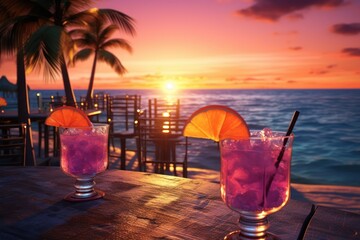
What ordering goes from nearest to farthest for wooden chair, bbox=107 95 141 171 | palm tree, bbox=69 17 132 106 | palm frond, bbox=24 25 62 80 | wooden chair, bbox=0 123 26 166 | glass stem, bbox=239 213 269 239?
glass stem, bbox=239 213 269 239 → wooden chair, bbox=0 123 26 166 → wooden chair, bbox=107 95 141 171 → palm frond, bbox=24 25 62 80 → palm tree, bbox=69 17 132 106

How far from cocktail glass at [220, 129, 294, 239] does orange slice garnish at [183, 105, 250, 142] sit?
0.05 metres

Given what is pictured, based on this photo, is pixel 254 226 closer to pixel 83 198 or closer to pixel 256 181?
pixel 256 181

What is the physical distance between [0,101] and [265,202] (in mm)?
A: 4241

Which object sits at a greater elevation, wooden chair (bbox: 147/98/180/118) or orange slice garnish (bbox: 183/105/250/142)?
orange slice garnish (bbox: 183/105/250/142)

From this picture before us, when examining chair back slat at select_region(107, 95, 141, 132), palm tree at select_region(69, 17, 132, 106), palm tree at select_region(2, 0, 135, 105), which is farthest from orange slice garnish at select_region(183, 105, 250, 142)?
palm tree at select_region(69, 17, 132, 106)

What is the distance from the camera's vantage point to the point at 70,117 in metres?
1.21

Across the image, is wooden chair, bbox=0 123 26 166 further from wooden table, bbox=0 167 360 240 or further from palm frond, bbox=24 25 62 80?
palm frond, bbox=24 25 62 80

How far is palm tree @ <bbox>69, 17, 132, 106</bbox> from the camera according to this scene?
1580 cm

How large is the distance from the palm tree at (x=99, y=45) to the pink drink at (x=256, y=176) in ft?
50.0

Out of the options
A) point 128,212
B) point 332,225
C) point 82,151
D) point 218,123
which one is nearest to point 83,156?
point 82,151

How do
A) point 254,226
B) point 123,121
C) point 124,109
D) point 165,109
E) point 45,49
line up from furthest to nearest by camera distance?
point 123,121
point 124,109
point 165,109
point 45,49
point 254,226

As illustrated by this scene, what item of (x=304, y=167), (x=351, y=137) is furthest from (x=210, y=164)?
(x=351, y=137)

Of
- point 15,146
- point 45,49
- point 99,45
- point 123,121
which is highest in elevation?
point 99,45

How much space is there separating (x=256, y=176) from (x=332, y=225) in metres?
0.27
